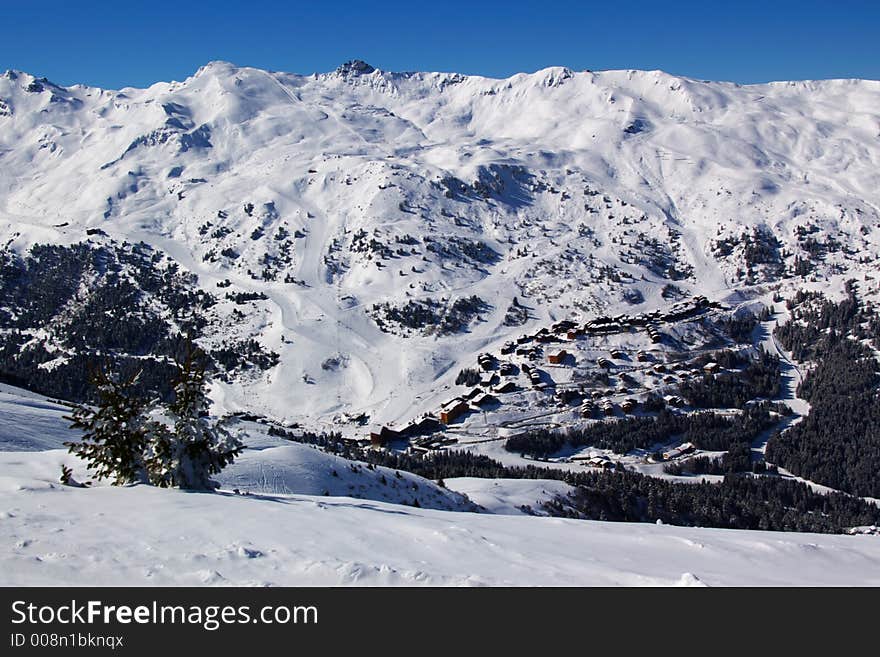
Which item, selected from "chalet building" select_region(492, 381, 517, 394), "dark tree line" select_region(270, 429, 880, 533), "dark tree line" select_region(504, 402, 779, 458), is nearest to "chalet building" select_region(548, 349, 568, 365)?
"chalet building" select_region(492, 381, 517, 394)

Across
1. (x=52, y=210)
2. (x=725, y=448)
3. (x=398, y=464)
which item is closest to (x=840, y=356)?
(x=725, y=448)

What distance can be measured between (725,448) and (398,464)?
41124 mm

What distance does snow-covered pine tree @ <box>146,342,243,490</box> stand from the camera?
1906 cm

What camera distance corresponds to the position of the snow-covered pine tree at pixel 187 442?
19.1m

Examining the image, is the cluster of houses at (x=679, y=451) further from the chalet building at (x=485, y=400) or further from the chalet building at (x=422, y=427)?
the chalet building at (x=422, y=427)

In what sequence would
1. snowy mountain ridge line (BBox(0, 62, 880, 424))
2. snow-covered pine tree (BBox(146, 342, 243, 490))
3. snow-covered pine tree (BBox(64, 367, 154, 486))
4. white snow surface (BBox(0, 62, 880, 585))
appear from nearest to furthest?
white snow surface (BBox(0, 62, 880, 585))
snow-covered pine tree (BBox(64, 367, 154, 486))
snow-covered pine tree (BBox(146, 342, 243, 490))
snowy mountain ridge line (BBox(0, 62, 880, 424))

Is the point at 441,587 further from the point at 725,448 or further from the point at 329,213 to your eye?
the point at 329,213

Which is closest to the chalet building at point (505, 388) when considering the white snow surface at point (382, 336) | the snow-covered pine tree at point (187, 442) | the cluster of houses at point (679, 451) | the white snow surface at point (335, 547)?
the white snow surface at point (382, 336)

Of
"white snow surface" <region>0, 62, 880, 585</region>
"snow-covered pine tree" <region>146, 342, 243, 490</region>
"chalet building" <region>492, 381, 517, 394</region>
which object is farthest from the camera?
"chalet building" <region>492, 381, 517, 394</region>

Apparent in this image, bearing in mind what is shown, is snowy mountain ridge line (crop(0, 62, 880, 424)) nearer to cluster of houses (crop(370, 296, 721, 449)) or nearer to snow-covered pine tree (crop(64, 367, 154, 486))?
cluster of houses (crop(370, 296, 721, 449))

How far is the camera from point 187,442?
63.0ft

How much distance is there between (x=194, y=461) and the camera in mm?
19609

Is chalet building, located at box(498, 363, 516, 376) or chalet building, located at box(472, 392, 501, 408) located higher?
chalet building, located at box(498, 363, 516, 376)

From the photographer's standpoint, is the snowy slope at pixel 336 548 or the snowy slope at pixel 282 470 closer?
the snowy slope at pixel 336 548
